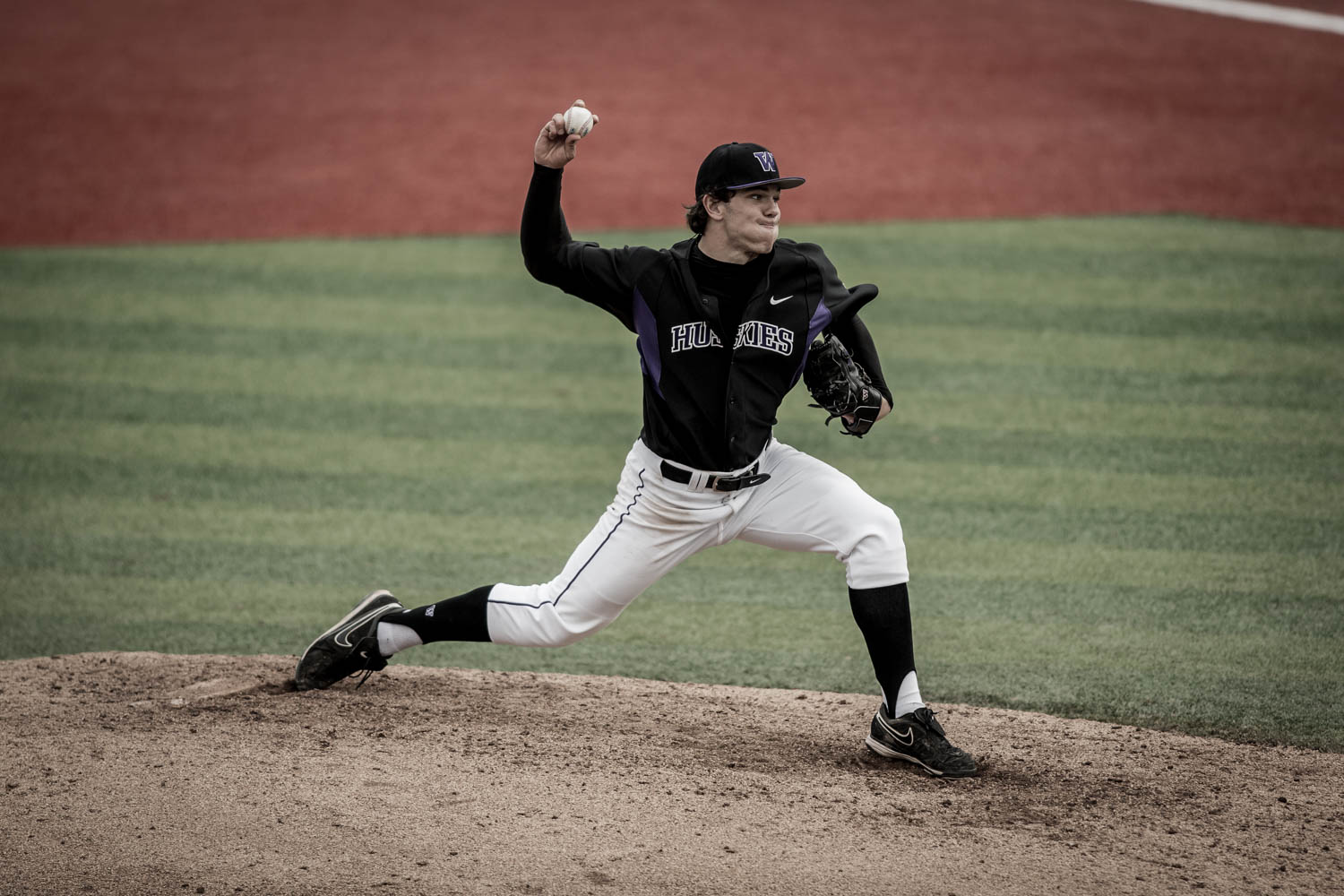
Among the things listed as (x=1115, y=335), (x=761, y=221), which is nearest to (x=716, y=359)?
(x=761, y=221)

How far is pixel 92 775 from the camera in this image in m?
3.83

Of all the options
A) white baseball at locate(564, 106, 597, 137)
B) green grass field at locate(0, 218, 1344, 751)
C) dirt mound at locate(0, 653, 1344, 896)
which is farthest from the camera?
green grass field at locate(0, 218, 1344, 751)

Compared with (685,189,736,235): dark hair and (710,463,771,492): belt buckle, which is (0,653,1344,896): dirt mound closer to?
(710,463,771,492): belt buckle

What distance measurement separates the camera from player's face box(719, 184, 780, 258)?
3.88 meters

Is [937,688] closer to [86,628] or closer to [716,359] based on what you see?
[716,359]

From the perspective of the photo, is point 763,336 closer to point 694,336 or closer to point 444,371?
point 694,336

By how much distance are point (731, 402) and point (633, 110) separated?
9.20 meters

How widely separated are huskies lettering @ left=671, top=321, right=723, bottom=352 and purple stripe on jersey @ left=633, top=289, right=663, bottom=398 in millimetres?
66

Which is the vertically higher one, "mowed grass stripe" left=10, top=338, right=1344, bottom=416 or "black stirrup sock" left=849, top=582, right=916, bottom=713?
"mowed grass stripe" left=10, top=338, right=1344, bottom=416

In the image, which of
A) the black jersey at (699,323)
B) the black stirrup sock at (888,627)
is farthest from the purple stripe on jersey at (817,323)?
the black stirrup sock at (888,627)

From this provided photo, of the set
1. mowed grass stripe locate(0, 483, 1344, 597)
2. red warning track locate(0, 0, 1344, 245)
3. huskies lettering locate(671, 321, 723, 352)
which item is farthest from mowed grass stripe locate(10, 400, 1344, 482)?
huskies lettering locate(671, 321, 723, 352)

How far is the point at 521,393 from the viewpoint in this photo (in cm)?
820

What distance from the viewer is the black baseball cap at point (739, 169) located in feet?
12.7

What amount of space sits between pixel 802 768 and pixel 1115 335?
545cm
